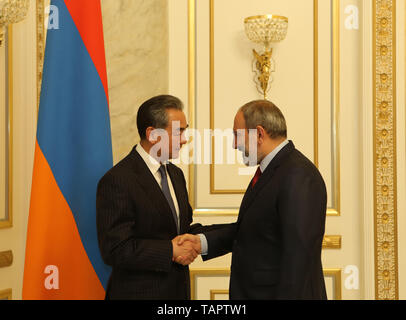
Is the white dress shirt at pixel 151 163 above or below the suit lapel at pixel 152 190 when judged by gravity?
above

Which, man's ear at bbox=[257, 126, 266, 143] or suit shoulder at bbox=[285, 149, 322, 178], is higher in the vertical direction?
man's ear at bbox=[257, 126, 266, 143]

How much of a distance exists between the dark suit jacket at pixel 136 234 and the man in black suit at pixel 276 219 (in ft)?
1.02

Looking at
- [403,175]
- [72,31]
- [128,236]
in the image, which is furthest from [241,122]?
[403,175]

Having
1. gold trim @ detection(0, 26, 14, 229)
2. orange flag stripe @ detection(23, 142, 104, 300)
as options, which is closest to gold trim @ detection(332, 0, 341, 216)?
orange flag stripe @ detection(23, 142, 104, 300)

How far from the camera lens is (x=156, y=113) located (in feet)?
8.05

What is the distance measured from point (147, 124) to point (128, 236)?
0.55m

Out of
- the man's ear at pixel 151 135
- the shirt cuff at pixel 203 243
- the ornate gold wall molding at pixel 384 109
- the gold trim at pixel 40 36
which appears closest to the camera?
the man's ear at pixel 151 135

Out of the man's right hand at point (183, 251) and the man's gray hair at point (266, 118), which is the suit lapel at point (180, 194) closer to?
the man's right hand at point (183, 251)

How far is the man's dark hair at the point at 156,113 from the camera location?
96.7 inches

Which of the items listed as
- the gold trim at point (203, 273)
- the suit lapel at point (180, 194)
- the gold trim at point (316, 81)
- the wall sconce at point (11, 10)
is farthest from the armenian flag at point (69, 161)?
the gold trim at point (316, 81)

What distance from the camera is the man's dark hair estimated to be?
2.46 m

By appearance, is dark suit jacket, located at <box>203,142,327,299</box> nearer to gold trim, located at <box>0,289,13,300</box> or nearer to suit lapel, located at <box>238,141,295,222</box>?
suit lapel, located at <box>238,141,295,222</box>

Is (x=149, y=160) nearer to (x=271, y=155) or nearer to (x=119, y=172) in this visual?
(x=119, y=172)

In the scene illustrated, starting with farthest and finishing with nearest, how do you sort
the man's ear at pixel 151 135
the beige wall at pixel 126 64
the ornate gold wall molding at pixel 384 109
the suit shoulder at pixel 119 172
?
the ornate gold wall molding at pixel 384 109 → the beige wall at pixel 126 64 → the man's ear at pixel 151 135 → the suit shoulder at pixel 119 172
